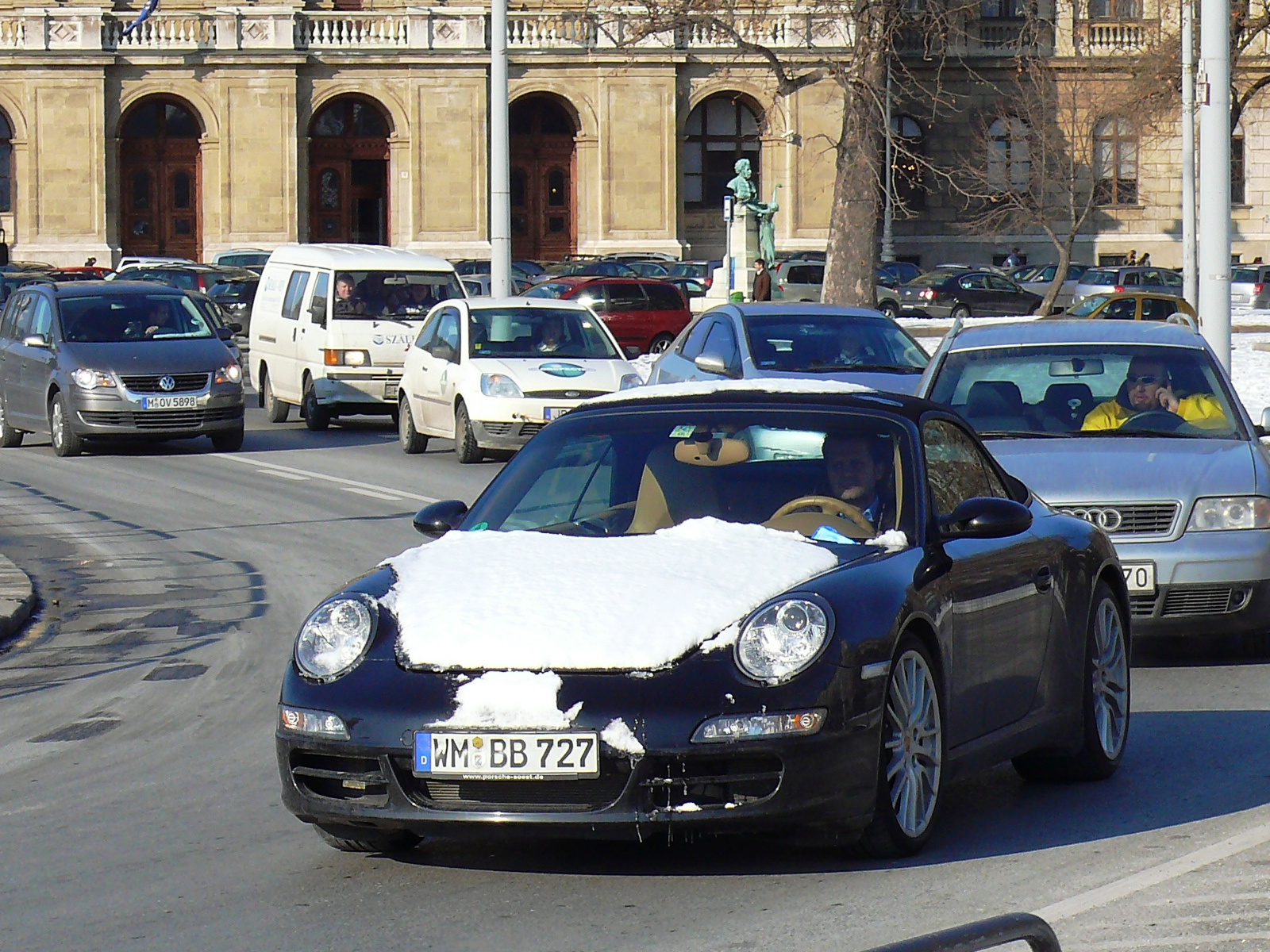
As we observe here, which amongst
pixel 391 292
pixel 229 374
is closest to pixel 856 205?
pixel 391 292

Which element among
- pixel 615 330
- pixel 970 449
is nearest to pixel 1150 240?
pixel 615 330

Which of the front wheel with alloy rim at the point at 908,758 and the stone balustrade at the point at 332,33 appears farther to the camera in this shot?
the stone balustrade at the point at 332,33

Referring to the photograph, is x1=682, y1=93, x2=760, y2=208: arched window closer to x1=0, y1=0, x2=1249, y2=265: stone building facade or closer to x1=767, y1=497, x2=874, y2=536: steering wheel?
x1=0, y1=0, x2=1249, y2=265: stone building facade

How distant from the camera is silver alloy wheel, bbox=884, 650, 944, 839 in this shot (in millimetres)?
6074

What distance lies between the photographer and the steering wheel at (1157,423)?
34.8ft

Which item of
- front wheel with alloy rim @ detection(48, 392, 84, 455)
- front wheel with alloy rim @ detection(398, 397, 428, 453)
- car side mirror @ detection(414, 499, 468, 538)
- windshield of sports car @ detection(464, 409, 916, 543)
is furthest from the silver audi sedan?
front wheel with alloy rim @ detection(48, 392, 84, 455)

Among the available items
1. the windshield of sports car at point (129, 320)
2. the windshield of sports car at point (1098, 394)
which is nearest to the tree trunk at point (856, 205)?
the windshield of sports car at point (129, 320)

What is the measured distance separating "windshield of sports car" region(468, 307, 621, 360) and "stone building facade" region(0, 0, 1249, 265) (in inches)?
1600

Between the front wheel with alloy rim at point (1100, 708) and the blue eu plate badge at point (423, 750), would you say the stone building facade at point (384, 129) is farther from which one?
the blue eu plate badge at point (423, 750)

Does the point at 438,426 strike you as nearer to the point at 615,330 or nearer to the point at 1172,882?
the point at 1172,882

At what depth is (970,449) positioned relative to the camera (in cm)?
743

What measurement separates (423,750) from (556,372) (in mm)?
15141

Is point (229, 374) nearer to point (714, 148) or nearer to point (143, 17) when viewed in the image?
point (143, 17)

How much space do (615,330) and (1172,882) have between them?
116ft
